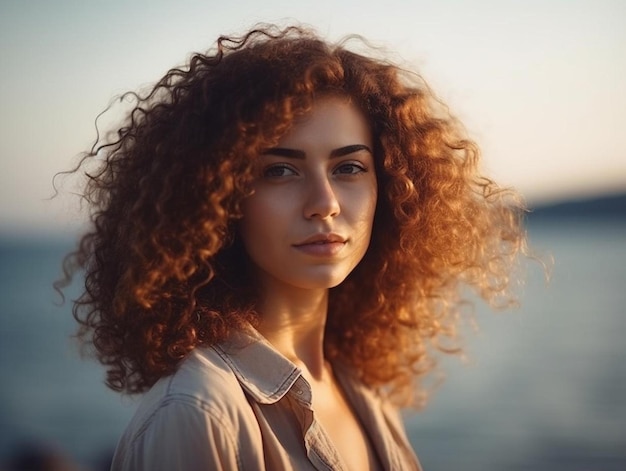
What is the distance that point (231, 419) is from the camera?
216 centimetres

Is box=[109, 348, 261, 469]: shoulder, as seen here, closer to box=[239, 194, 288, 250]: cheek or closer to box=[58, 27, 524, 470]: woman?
box=[58, 27, 524, 470]: woman

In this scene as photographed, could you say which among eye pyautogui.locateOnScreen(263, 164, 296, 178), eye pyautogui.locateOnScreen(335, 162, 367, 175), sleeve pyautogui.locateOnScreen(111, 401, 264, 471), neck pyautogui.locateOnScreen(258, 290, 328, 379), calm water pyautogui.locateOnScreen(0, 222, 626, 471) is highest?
eye pyautogui.locateOnScreen(335, 162, 367, 175)

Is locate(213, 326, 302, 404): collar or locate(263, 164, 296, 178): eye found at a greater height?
locate(263, 164, 296, 178): eye

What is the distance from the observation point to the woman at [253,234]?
2271mm

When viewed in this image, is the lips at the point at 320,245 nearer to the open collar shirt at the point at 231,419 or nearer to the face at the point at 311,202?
the face at the point at 311,202

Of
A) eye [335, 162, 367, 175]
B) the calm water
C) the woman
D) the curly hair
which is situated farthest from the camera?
the calm water

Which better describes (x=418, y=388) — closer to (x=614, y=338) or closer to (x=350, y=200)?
(x=350, y=200)

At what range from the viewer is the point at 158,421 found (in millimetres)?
2076

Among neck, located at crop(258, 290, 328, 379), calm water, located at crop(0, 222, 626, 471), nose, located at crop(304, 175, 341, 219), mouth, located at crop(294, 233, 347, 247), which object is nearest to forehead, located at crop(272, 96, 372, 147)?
nose, located at crop(304, 175, 341, 219)

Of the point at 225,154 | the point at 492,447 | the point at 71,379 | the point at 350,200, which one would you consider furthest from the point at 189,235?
the point at 71,379

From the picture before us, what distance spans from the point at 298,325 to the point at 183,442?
0.74 m

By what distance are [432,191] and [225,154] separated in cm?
85

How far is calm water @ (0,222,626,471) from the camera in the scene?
8.17m

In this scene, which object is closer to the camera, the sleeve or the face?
the sleeve
